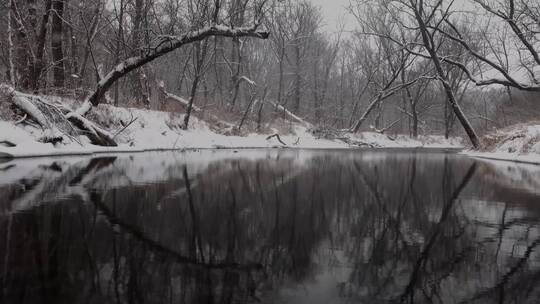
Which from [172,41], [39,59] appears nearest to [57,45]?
[39,59]

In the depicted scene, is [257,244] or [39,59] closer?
[257,244]

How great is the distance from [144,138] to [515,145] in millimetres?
16160

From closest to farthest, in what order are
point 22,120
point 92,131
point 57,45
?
point 22,120, point 92,131, point 57,45

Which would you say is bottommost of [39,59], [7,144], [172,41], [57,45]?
[7,144]

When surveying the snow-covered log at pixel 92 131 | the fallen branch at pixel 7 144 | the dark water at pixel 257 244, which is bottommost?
the dark water at pixel 257 244

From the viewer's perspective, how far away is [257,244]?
3994 mm

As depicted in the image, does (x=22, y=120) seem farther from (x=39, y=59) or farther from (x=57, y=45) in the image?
(x=57, y=45)

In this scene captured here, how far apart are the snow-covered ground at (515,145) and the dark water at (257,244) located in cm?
1074

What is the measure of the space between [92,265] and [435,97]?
201ft

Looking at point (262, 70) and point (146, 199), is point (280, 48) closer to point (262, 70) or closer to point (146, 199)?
point (262, 70)

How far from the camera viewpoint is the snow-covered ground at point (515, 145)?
16.6m

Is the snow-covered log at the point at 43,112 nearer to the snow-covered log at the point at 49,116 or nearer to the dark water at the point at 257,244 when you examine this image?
the snow-covered log at the point at 49,116

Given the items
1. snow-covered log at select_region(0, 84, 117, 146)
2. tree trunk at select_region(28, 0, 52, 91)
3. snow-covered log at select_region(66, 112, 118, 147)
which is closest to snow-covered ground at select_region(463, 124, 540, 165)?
snow-covered log at select_region(66, 112, 118, 147)

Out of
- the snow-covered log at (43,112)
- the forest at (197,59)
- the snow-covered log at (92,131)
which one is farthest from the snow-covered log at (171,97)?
the snow-covered log at (43,112)
